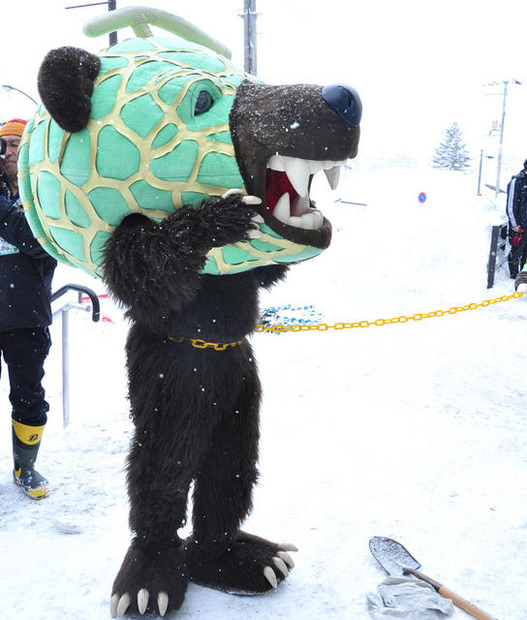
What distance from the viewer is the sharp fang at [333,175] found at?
1.79 m

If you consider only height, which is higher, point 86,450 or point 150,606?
point 150,606

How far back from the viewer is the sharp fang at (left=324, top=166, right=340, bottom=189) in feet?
5.87

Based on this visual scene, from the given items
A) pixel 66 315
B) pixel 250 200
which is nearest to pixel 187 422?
pixel 250 200

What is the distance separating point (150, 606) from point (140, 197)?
4.69 ft

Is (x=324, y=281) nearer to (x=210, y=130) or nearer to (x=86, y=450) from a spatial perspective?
(x=86, y=450)

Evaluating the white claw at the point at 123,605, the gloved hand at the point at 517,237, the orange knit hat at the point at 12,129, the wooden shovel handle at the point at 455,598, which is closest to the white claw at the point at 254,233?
the white claw at the point at 123,605

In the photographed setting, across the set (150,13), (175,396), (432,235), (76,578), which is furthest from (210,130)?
(432,235)

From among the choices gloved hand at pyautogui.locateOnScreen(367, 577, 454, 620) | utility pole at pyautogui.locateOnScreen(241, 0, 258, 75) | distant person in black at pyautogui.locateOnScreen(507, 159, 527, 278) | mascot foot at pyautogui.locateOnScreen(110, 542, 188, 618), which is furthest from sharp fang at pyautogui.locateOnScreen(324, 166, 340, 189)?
utility pole at pyautogui.locateOnScreen(241, 0, 258, 75)

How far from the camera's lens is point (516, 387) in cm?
472

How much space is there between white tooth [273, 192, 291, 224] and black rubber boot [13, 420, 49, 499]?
2062 millimetres

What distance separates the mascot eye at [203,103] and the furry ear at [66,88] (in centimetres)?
33

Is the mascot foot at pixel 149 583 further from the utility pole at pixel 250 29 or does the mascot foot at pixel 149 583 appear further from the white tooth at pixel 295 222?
the utility pole at pixel 250 29

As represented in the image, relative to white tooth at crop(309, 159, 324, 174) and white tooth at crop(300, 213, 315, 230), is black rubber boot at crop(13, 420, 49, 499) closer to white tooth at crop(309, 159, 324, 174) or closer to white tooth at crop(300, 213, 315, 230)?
white tooth at crop(300, 213, 315, 230)

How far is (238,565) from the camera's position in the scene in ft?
7.38
